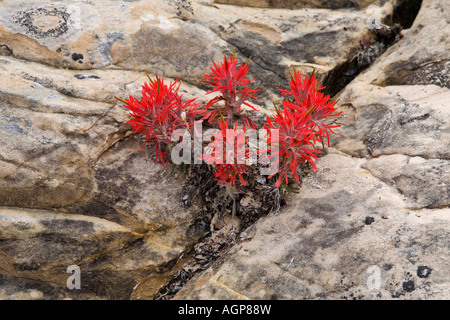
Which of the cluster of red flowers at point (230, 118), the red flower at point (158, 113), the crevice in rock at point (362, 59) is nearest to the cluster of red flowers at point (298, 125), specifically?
the cluster of red flowers at point (230, 118)

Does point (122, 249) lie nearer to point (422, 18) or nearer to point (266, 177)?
point (266, 177)

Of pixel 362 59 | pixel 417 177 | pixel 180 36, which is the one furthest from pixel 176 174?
pixel 362 59

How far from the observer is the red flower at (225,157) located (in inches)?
130

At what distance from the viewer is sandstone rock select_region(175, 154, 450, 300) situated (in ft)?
9.46

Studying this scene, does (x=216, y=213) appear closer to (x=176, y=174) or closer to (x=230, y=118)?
(x=176, y=174)

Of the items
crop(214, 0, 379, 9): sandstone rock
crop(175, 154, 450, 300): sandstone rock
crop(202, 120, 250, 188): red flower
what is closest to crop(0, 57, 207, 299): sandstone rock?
crop(202, 120, 250, 188): red flower

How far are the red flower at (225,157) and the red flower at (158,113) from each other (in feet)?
1.38

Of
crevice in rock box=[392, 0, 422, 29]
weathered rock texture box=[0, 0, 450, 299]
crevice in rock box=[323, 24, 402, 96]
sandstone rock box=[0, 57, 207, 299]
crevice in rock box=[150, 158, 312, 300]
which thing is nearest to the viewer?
weathered rock texture box=[0, 0, 450, 299]

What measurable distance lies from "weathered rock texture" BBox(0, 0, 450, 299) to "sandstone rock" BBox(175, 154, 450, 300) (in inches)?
0.4

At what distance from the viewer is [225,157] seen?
11.0 feet

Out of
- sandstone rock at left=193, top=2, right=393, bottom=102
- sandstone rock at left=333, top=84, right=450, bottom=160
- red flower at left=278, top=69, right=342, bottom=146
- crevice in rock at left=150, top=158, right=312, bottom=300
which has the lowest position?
crevice in rock at left=150, top=158, right=312, bottom=300

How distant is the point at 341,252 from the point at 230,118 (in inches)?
59.6

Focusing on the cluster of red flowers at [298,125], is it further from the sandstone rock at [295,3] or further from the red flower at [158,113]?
the sandstone rock at [295,3]

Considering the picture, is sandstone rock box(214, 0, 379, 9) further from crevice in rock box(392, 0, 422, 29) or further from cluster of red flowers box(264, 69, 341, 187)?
cluster of red flowers box(264, 69, 341, 187)
